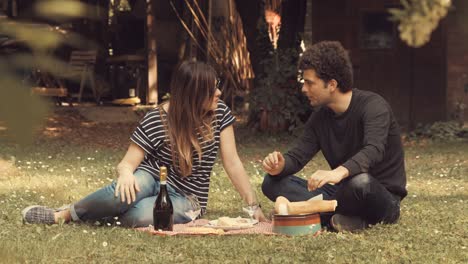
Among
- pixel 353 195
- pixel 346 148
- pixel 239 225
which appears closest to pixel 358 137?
pixel 346 148

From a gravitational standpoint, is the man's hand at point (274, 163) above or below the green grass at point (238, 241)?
above

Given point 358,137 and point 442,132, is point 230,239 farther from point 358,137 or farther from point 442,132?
point 442,132

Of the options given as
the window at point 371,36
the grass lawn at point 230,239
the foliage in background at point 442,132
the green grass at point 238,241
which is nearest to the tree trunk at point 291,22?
the window at point 371,36

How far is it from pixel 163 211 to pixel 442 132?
8.96 m

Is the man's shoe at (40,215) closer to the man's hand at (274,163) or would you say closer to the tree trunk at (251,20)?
the man's hand at (274,163)

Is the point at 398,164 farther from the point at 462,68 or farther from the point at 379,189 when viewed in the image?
the point at 462,68

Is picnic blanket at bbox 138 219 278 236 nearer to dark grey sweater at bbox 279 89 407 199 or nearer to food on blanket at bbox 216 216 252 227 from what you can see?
food on blanket at bbox 216 216 252 227

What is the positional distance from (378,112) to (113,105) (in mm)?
12930

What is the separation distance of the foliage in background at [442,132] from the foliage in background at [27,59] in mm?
13143

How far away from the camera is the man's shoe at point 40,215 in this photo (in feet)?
19.3

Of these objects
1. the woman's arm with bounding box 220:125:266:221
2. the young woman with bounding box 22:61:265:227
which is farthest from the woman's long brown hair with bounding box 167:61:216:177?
the woman's arm with bounding box 220:125:266:221

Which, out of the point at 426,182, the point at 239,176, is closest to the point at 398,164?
the point at 239,176

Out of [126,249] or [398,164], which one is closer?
[126,249]

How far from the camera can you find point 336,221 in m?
5.56
